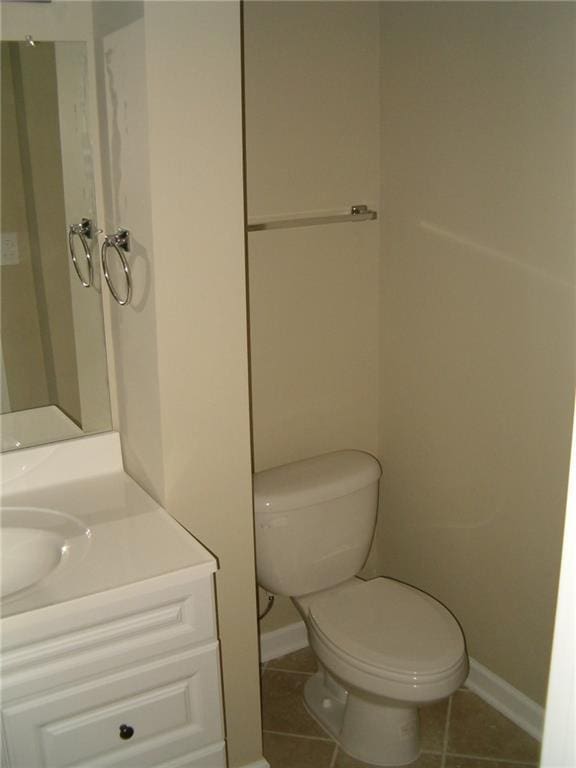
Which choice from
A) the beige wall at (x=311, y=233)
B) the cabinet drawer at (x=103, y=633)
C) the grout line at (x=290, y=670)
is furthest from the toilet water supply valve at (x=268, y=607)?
the cabinet drawer at (x=103, y=633)

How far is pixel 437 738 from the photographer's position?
2381 mm

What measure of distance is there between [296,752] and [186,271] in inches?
55.2

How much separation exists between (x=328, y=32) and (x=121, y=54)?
0.82m

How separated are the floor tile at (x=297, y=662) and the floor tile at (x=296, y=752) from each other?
12.0 inches

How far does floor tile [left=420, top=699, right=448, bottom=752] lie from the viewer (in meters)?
2.35

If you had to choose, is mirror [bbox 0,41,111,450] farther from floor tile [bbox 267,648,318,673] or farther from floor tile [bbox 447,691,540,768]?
floor tile [bbox 447,691,540,768]

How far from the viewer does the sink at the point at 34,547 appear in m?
1.71

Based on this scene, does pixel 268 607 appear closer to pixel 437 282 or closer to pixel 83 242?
pixel 437 282

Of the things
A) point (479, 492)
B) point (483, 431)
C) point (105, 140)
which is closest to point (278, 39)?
point (105, 140)

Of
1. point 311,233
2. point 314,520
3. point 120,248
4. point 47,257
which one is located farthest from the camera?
point 311,233

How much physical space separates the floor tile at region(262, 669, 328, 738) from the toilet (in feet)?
0.11

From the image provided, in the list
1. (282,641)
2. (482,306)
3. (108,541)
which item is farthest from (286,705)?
(482,306)

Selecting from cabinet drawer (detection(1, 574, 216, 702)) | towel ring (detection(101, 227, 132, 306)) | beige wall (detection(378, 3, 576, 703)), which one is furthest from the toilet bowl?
towel ring (detection(101, 227, 132, 306))

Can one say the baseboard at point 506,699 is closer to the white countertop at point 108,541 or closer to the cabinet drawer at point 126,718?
the cabinet drawer at point 126,718
